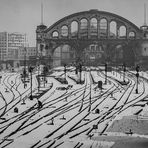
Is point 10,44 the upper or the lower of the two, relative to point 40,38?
upper

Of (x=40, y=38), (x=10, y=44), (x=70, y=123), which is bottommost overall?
(x=70, y=123)

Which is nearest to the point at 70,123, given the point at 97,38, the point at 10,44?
the point at 97,38

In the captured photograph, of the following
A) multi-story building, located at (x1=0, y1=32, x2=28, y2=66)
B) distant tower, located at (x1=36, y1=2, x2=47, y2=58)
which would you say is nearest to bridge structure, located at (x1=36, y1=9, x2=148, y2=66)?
distant tower, located at (x1=36, y1=2, x2=47, y2=58)

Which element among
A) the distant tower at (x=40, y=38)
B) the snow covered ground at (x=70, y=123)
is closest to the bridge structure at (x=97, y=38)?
the distant tower at (x=40, y=38)

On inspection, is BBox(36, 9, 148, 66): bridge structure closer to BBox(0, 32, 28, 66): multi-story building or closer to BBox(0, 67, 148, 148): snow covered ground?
BBox(0, 32, 28, 66): multi-story building

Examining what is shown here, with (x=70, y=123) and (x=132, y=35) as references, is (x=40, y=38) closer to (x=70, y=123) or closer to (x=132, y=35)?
(x=132, y=35)

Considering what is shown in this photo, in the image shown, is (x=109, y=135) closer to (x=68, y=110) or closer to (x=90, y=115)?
(x=90, y=115)

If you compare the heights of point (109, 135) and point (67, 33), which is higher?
point (67, 33)

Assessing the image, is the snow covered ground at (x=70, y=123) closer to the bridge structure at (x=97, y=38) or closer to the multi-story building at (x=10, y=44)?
the bridge structure at (x=97, y=38)

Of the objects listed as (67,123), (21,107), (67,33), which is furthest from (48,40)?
(67,123)
